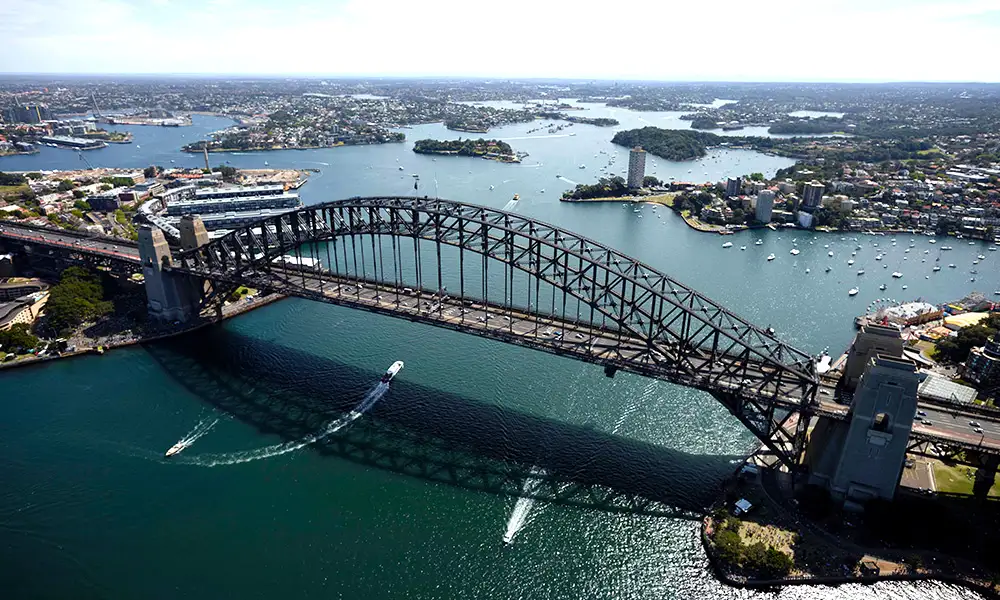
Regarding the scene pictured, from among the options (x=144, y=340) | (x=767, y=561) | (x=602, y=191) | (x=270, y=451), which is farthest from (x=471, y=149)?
(x=767, y=561)

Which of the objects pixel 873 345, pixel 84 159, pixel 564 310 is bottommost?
pixel 84 159

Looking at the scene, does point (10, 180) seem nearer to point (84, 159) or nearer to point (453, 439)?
point (84, 159)

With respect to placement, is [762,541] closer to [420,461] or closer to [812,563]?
[812,563]

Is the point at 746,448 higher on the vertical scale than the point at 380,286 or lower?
lower

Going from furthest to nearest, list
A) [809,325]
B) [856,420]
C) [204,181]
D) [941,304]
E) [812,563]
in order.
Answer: [204,181] < [941,304] < [809,325] < [856,420] < [812,563]

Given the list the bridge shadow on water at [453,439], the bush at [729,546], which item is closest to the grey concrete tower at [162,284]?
the bridge shadow on water at [453,439]

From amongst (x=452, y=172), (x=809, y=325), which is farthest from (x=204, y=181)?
(x=809, y=325)
